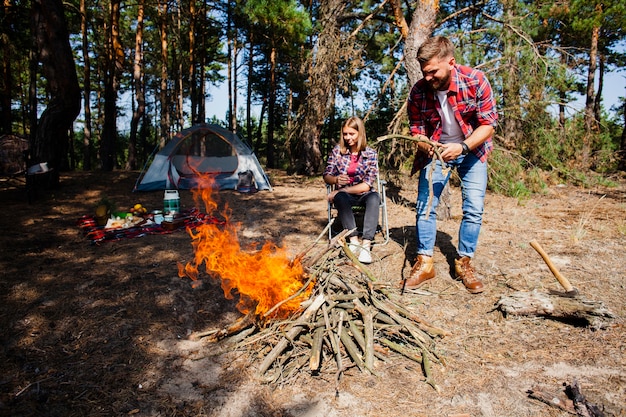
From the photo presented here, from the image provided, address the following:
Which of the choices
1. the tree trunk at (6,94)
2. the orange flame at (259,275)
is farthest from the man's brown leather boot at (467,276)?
the tree trunk at (6,94)

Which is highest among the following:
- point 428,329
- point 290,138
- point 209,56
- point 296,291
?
point 209,56

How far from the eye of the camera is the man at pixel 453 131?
2.67 meters

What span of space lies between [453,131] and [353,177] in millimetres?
1438

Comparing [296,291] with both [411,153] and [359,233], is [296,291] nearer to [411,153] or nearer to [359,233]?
[359,233]

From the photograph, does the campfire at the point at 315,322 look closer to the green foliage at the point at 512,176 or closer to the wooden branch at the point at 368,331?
the wooden branch at the point at 368,331

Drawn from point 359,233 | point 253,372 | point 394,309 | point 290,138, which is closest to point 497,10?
point 290,138

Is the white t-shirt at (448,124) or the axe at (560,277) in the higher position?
the white t-shirt at (448,124)

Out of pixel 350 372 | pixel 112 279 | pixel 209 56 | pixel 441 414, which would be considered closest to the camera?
pixel 441 414

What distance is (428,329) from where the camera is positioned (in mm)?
2420

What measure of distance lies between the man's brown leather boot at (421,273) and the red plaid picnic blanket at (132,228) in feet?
11.8

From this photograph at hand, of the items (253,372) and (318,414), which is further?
(253,372)

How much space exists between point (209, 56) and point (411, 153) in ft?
54.5

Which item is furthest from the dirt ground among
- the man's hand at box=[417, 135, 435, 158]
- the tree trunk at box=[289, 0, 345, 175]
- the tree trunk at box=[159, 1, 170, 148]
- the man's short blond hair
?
the tree trunk at box=[159, 1, 170, 148]

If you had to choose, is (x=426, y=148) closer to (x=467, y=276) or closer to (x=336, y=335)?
(x=467, y=276)
